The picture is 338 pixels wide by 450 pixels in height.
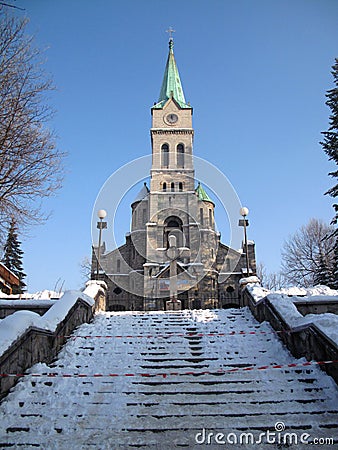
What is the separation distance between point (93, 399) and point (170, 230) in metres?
29.2

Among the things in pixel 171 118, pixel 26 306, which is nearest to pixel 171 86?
pixel 171 118

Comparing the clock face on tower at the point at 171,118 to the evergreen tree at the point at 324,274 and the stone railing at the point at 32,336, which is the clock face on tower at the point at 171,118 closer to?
the evergreen tree at the point at 324,274

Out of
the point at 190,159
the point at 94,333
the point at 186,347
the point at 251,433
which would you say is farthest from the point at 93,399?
the point at 190,159

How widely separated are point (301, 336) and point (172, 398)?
2742mm

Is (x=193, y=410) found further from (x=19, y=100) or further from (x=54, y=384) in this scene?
(x=19, y=100)

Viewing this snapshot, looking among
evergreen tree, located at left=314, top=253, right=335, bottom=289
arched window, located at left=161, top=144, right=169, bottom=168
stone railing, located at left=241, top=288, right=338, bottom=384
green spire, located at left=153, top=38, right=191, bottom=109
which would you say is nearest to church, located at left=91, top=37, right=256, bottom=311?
arched window, located at left=161, top=144, right=169, bottom=168

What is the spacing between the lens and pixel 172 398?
16.9 ft

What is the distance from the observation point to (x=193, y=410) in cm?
477

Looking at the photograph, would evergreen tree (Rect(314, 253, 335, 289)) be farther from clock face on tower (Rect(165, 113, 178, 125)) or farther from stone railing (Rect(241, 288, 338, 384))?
clock face on tower (Rect(165, 113, 178, 125))

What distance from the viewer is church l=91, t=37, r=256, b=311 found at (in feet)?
99.4

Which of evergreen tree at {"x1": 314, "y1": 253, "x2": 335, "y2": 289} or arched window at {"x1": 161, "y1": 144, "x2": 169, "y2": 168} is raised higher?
arched window at {"x1": 161, "y1": 144, "x2": 169, "y2": 168}

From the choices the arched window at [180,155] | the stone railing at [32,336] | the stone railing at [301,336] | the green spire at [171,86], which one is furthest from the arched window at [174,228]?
the stone railing at [32,336]

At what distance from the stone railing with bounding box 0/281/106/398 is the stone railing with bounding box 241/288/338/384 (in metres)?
4.70

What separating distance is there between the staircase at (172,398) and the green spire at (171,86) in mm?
36739
